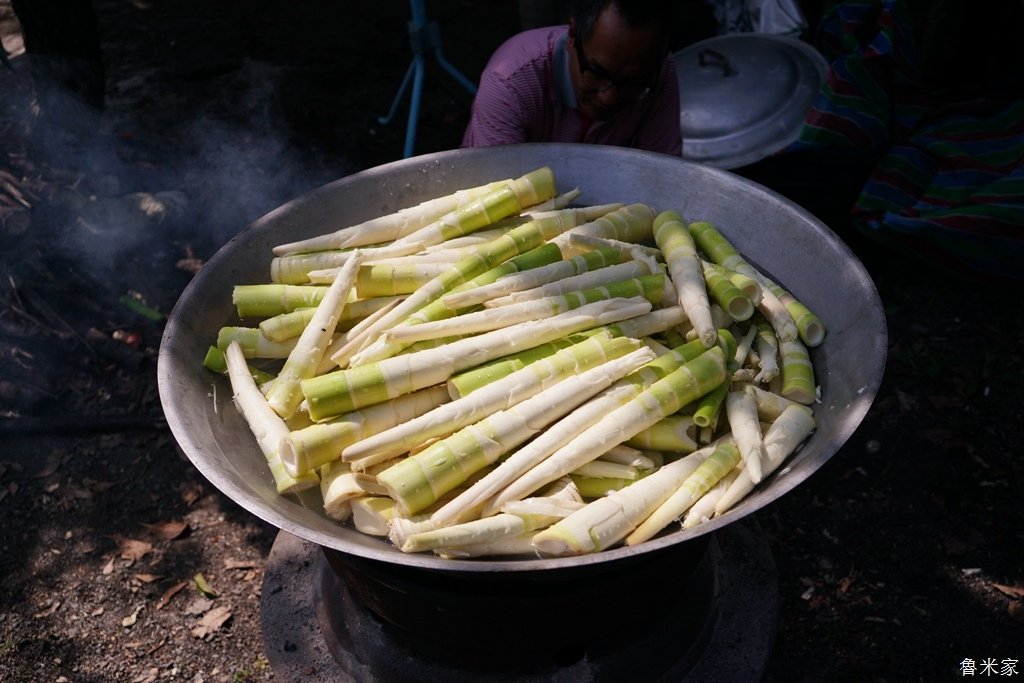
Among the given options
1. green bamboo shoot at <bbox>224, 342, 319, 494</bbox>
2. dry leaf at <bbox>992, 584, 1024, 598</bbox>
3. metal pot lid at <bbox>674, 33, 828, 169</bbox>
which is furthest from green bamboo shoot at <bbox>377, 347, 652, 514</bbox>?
metal pot lid at <bbox>674, 33, 828, 169</bbox>

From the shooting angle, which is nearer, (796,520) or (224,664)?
(224,664)

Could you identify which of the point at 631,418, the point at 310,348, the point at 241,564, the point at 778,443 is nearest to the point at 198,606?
the point at 241,564

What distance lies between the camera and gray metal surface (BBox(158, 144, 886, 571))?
6.21 ft

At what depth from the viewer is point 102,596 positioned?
12.1 ft

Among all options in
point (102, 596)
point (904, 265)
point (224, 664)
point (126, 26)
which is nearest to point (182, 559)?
point (102, 596)

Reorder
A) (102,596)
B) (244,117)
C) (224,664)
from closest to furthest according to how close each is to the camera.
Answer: (224,664), (102,596), (244,117)

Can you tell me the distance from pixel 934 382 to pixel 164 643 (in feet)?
14.8

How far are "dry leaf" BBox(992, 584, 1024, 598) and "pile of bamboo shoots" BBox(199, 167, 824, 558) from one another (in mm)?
2181

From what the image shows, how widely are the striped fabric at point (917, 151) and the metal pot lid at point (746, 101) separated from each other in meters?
0.26

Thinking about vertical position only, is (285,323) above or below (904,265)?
above

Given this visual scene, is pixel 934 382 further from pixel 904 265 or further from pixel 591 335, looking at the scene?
pixel 591 335

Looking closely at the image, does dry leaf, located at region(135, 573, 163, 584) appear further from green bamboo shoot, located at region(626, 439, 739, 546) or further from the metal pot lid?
the metal pot lid

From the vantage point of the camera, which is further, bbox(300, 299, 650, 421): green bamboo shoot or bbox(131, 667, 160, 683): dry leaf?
bbox(131, 667, 160, 683): dry leaf

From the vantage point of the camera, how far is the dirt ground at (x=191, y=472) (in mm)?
3498
